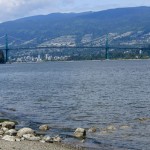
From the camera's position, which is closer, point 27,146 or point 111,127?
point 27,146

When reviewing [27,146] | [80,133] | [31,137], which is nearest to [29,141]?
[31,137]

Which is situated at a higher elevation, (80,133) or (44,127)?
(80,133)

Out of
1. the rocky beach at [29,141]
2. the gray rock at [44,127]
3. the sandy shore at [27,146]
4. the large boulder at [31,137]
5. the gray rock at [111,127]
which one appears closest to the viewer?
the sandy shore at [27,146]

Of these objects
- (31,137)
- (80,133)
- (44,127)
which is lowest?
(44,127)

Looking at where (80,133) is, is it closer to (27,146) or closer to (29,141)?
(29,141)

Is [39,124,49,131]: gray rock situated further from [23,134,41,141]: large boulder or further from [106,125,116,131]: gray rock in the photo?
[23,134,41,141]: large boulder

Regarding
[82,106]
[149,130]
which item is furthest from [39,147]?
[82,106]

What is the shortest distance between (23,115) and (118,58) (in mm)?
164474

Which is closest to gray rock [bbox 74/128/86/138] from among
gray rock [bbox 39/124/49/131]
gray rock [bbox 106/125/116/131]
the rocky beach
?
the rocky beach

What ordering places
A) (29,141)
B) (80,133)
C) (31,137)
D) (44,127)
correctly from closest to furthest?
(29,141)
(31,137)
(80,133)
(44,127)

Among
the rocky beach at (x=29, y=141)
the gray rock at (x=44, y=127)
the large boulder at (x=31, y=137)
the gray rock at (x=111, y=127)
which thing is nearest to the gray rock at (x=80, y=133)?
the rocky beach at (x=29, y=141)

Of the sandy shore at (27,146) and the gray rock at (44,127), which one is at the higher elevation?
the sandy shore at (27,146)

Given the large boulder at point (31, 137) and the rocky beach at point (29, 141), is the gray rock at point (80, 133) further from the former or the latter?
the large boulder at point (31, 137)

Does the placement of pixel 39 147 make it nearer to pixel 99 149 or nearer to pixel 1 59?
pixel 99 149
